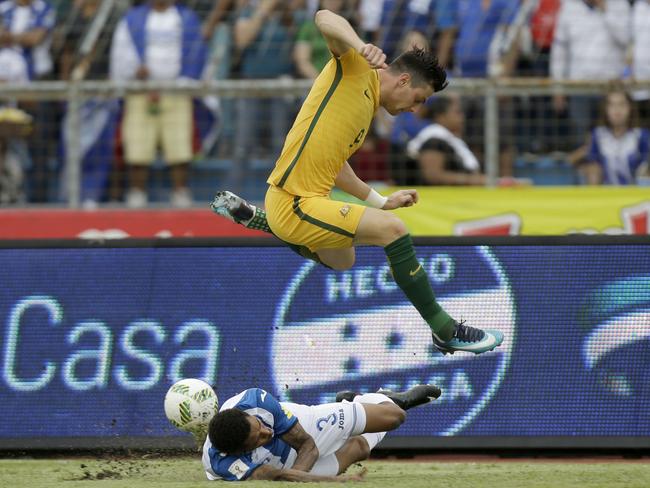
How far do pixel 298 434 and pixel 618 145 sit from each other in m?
5.13

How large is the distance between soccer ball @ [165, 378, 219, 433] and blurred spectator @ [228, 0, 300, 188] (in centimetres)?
403

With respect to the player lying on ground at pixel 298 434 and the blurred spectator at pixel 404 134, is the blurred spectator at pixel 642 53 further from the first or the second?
the player lying on ground at pixel 298 434

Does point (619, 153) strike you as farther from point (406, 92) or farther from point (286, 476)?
point (286, 476)

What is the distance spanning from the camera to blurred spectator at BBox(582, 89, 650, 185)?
11523mm

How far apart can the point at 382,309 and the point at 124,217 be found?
3.07 m

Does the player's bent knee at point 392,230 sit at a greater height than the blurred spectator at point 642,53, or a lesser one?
lesser

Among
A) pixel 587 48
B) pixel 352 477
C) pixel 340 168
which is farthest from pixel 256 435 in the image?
pixel 587 48

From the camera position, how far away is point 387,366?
9.13 m

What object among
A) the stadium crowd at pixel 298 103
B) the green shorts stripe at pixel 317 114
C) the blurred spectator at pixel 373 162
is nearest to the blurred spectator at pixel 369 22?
the stadium crowd at pixel 298 103

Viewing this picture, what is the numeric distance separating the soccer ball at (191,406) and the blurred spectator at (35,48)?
4.53 m

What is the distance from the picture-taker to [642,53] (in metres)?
11.5

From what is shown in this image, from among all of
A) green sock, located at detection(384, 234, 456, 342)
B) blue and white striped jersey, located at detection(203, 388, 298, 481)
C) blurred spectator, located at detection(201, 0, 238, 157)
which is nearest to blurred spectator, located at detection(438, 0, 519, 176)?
blurred spectator, located at detection(201, 0, 238, 157)

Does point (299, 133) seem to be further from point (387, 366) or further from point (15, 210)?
point (15, 210)

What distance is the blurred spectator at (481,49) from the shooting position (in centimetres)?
1163
